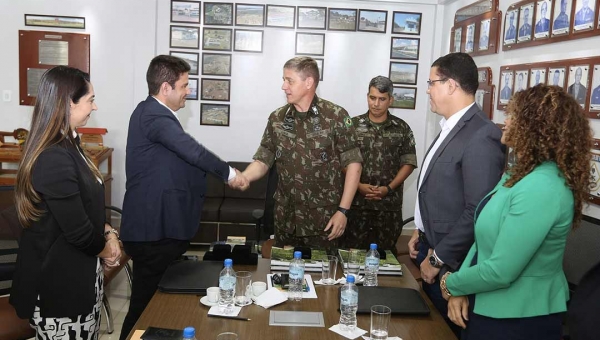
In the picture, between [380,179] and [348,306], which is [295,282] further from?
[380,179]

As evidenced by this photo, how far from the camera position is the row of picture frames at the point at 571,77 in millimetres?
2650

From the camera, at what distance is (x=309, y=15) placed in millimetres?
5461

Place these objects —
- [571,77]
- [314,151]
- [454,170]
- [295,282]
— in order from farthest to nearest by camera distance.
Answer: [314,151], [571,77], [454,170], [295,282]

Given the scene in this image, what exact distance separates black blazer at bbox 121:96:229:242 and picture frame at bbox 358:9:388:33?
11.0ft

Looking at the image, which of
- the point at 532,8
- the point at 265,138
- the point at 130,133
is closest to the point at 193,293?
the point at 130,133

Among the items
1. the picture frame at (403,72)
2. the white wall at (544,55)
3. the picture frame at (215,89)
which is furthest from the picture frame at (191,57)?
the white wall at (544,55)

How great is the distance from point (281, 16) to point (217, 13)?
0.67 metres

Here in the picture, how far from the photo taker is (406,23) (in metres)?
5.51

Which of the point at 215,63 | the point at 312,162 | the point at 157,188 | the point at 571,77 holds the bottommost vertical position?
the point at 157,188

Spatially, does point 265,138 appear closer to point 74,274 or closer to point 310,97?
point 310,97

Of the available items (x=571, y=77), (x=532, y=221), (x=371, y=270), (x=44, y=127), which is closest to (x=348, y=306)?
(x=371, y=270)

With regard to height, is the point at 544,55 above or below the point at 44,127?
above

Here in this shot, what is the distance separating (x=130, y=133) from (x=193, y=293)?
1.03 metres

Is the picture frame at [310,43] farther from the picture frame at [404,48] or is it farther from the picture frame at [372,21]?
the picture frame at [404,48]
